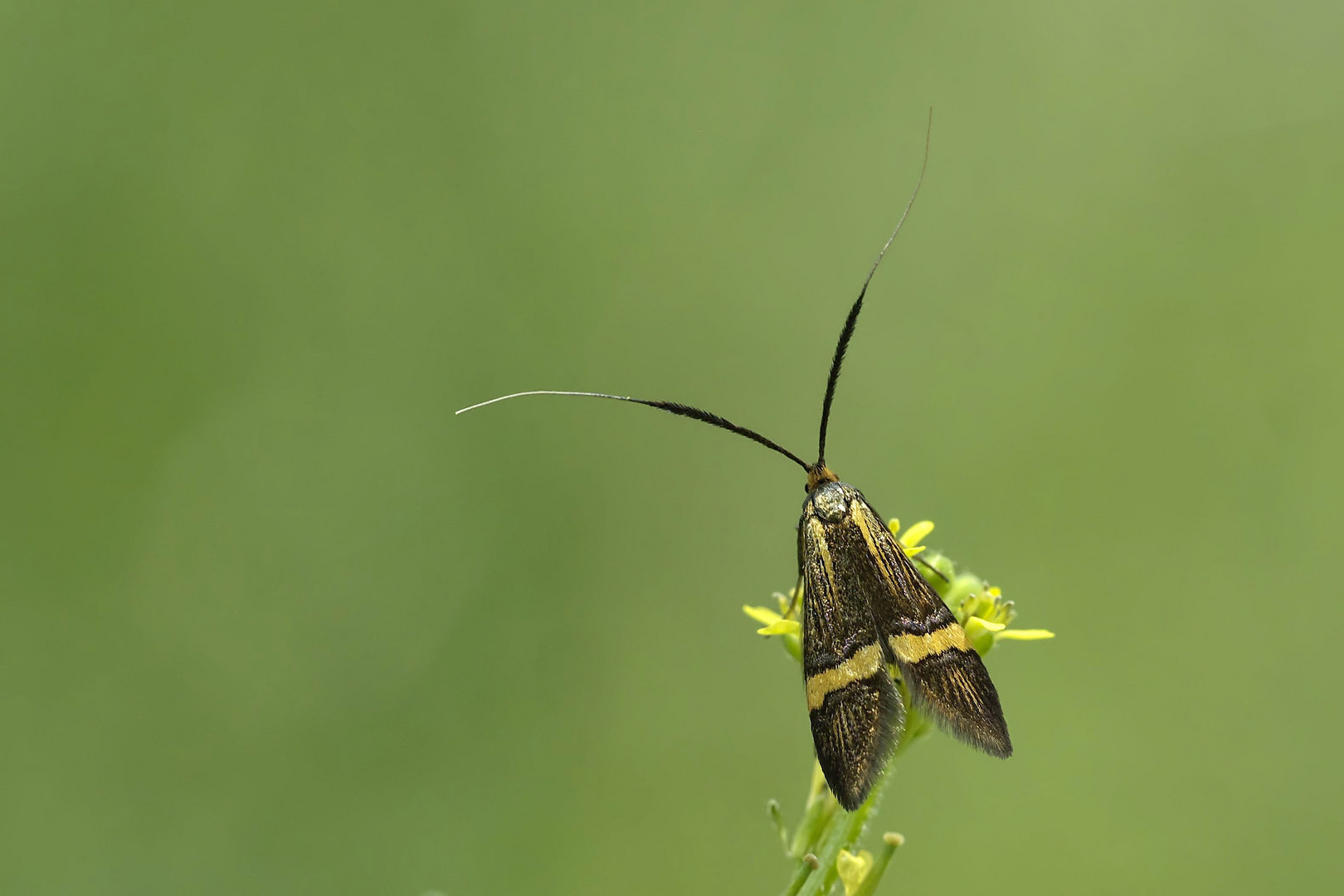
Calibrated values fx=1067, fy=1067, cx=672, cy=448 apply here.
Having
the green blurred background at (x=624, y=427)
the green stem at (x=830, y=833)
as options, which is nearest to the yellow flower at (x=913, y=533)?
the green stem at (x=830, y=833)

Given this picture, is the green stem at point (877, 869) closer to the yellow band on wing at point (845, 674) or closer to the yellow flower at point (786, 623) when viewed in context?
the yellow band on wing at point (845, 674)

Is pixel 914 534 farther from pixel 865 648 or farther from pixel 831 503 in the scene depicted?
pixel 865 648

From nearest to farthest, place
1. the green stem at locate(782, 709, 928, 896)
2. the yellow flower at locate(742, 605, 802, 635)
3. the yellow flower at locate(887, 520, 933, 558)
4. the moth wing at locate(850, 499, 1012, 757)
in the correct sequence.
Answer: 1. the green stem at locate(782, 709, 928, 896)
2. the moth wing at locate(850, 499, 1012, 757)
3. the yellow flower at locate(742, 605, 802, 635)
4. the yellow flower at locate(887, 520, 933, 558)

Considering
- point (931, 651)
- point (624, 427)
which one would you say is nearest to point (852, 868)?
point (931, 651)

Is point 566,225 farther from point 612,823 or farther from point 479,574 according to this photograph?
point 612,823

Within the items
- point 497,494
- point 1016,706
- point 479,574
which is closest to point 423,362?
point 497,494

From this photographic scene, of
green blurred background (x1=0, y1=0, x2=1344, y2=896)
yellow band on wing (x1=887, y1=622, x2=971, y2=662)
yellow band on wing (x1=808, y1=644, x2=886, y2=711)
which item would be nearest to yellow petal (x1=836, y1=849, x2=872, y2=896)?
yellow band on wing (x1=808, y1=644, x2=886, y2=711)

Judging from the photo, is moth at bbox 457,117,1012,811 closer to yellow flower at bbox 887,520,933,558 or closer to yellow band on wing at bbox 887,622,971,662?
yellow band on wing at bbox 887,622,971,662
